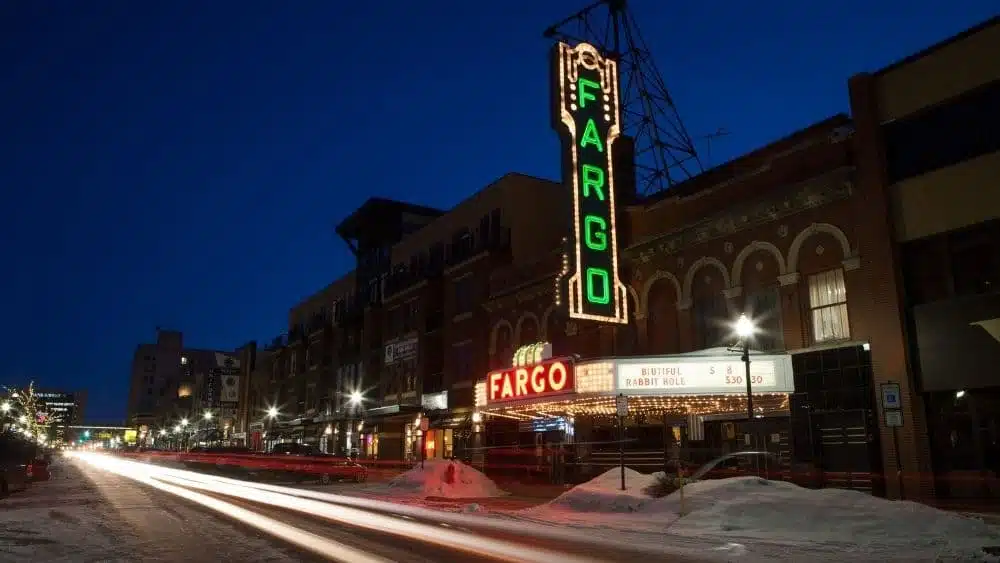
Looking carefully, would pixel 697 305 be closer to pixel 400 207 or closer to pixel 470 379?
pixel 470 379

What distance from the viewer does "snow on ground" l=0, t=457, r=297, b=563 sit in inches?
468

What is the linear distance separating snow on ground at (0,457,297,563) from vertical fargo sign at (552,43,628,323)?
45.4ft

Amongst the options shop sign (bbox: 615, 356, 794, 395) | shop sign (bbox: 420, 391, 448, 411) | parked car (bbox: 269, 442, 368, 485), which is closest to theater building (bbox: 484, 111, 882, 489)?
shop sign (bbox: 615, 356, 794, 395)

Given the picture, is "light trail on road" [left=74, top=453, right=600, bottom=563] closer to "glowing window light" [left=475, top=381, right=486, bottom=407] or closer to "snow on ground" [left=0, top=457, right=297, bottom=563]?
"snow on ground" [left=0, top=457, right=297, bottom=563]

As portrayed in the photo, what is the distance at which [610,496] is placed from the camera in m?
18.8

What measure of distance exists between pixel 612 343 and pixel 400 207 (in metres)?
30.2

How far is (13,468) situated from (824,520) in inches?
1072

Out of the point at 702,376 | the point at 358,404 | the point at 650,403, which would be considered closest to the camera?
the point at 702,376

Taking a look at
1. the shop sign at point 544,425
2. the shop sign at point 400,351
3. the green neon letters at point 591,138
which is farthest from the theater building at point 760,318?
the shop sign at point 400,351

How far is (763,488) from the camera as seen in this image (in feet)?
54.2

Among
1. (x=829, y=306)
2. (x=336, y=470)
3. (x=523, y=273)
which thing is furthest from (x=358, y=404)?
(x=829, y=306)

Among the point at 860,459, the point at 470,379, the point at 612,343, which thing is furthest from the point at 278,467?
the point at 860,459

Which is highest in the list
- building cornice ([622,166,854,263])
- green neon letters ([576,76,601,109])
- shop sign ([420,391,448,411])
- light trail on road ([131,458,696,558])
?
green neon letters ([576,76,601,109])

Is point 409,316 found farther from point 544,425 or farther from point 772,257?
point 772,257
